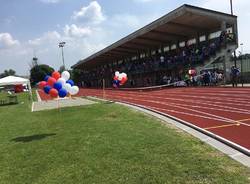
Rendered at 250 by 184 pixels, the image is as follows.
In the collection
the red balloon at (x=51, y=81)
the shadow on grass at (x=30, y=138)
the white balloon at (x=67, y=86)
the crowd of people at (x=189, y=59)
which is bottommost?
the shadow on grass at (x=30, y=138)

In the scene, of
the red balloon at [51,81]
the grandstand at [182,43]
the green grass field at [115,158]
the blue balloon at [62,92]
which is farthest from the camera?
the grandstand at [182,43]

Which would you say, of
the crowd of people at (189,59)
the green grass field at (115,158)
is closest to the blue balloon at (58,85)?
the green grass field at (115,158)

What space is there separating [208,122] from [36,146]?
5.39m

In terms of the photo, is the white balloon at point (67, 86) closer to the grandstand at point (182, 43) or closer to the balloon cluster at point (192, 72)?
the grandstand at point (182, 43)

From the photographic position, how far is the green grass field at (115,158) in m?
6.16

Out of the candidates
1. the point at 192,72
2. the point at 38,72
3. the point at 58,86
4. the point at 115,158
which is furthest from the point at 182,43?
the point at 38,72

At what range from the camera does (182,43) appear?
4384cm

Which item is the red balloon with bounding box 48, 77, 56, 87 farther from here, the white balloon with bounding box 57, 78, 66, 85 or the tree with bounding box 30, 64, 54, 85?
the tree with bounding box 30, 64, 54, 85

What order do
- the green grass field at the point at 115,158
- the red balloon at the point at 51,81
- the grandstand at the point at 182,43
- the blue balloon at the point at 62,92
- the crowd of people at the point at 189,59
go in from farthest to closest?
the grandstand at the point at 182,43, the crowd of people at the point at 189,59, the red balloon at the point at 51,81, the blue balloon at the point at 62,92, the green grass field at the point at 115,158

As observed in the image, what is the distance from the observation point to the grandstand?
34281mm

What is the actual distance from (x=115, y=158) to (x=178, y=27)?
32553mm

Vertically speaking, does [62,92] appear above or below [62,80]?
below

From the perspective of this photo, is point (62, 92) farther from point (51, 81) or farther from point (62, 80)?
point (51, 81)

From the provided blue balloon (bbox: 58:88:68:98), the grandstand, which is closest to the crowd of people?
the grandstand
